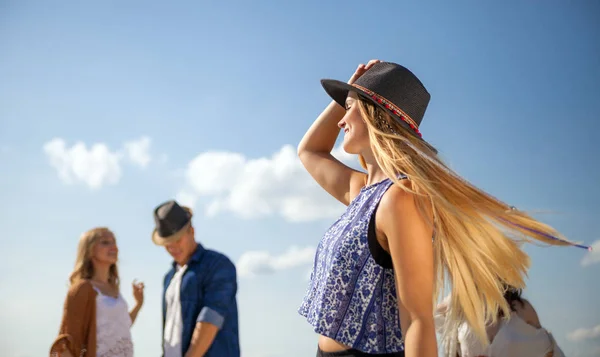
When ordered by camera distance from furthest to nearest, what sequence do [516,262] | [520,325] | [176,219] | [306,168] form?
[176,219] → [520,325] → [306,168] → [516,262]

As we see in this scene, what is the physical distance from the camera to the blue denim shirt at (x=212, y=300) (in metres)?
4.48

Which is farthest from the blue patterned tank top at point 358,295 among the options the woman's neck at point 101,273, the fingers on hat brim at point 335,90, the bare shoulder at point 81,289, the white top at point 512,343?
the woman's neck at point 101,273

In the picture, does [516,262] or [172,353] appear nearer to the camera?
[516,262]

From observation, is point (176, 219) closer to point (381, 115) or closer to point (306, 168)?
point (306, 168)

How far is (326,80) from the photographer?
2.61 metres

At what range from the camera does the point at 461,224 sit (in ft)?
7.13

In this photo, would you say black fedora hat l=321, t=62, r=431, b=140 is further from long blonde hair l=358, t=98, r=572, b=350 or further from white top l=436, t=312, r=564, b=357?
white top l=436, t=312, r=564, b=357

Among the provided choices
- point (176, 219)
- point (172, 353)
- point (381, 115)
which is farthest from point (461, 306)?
point (176, 219)

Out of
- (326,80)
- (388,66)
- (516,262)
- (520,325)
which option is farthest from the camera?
(520,325)

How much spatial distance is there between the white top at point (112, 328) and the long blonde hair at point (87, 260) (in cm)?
25

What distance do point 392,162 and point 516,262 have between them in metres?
0.58

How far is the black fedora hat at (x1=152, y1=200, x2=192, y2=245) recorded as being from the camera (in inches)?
194

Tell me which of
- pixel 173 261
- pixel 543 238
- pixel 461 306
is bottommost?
pixel 461 306

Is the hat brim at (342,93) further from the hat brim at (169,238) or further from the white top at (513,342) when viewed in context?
the hat brim at (169,238)
